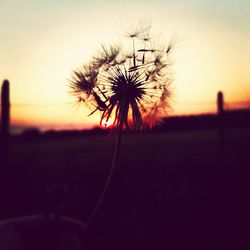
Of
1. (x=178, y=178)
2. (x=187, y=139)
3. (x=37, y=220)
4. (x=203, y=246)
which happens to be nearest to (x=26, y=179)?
(x=178, y=178)

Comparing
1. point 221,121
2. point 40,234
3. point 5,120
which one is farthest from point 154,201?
point 221,121

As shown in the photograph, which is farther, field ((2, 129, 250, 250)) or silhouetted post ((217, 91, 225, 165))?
silhouetted post ((217, 91, 225, 165))

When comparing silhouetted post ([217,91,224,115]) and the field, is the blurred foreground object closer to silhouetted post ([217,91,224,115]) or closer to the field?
the field

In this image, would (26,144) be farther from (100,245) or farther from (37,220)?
(37,220)

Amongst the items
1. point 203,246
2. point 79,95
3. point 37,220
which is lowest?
point 203,246

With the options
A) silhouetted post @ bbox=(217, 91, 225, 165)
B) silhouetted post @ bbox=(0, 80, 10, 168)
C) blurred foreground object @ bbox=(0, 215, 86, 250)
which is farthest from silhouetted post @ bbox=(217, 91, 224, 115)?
blurred foreground object @ bbox=(0, 215, 86, 250)

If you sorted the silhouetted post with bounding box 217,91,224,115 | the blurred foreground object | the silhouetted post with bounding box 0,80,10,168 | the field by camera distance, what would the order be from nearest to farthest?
the blurred foreground object → the field → the silhouetted post with bounding box 0,80,10,168 → the silhouetted post with bounding box 217,91,224,115

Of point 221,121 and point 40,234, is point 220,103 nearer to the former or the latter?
point 221,121

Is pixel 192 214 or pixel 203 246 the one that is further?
pixel 192 214
